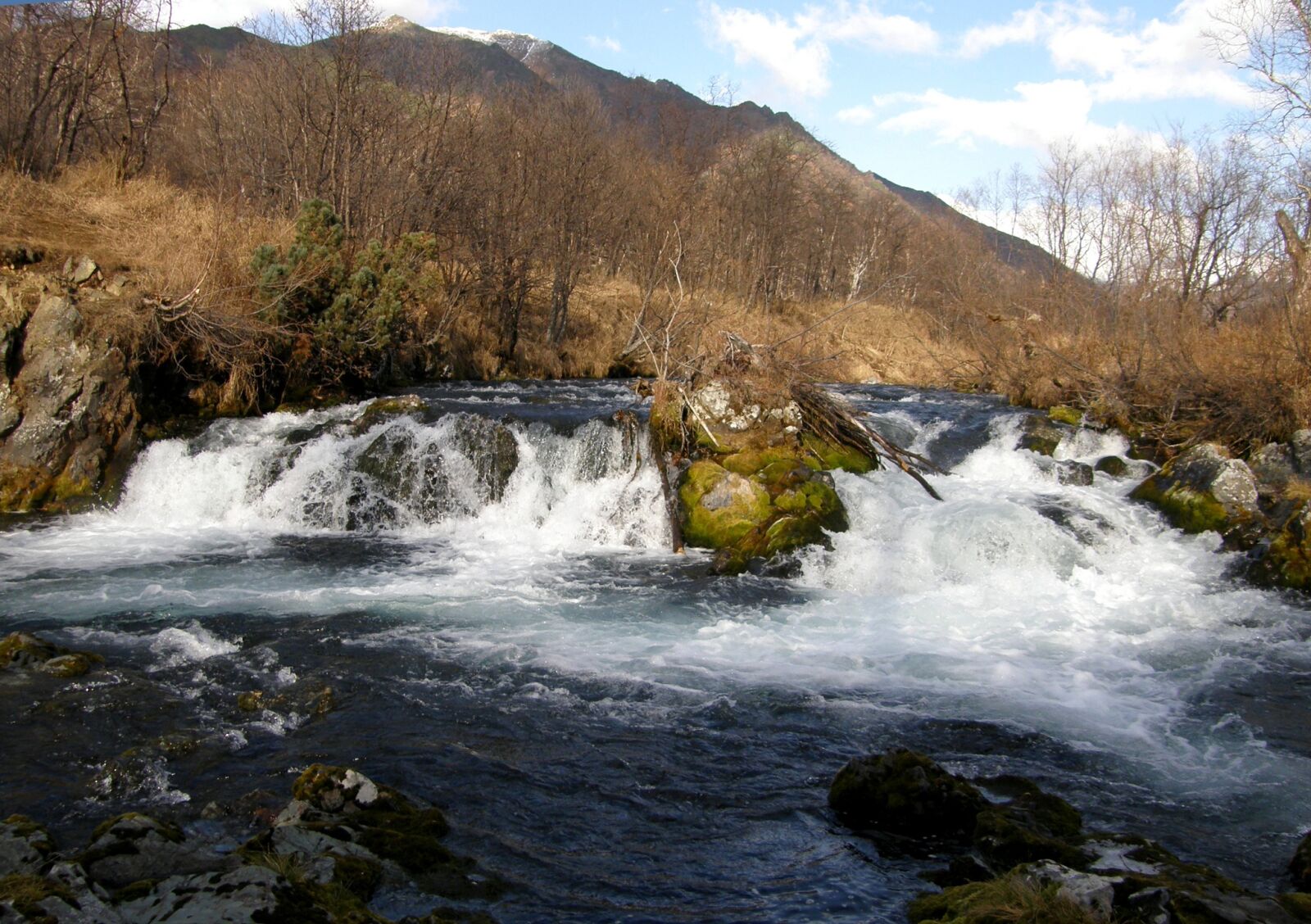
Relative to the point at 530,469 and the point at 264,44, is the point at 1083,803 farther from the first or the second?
the point at 264,44

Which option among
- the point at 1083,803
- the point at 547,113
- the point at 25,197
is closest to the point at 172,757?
the point at 1083,803

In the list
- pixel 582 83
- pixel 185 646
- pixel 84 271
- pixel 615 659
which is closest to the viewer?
pixel 185 646

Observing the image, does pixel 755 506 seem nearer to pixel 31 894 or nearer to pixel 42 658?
pixel 42 658

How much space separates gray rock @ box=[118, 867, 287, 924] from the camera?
3387mm

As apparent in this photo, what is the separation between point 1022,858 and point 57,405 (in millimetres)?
13125

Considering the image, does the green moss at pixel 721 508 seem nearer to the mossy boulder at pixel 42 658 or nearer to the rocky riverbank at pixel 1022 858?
the rocky riverbank at pixel 1022 858

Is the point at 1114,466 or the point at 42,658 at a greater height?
the point at 1114,466

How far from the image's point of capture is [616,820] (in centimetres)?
523

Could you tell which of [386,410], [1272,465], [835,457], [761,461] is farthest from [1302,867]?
[386,410]

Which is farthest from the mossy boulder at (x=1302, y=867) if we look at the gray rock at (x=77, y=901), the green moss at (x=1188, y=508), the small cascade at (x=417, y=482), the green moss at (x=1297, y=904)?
the small cascade at (x=417, y=482)

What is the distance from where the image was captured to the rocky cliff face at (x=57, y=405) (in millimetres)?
12336

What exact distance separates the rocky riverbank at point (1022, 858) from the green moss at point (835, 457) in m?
7.30

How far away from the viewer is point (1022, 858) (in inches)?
180

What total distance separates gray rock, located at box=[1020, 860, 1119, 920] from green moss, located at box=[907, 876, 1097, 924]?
37mm
